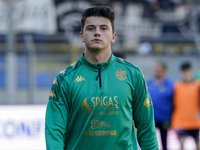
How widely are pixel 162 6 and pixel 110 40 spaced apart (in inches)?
530

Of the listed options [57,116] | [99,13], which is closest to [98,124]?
[57,116]

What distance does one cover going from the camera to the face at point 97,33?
Answer: 2.18 metres

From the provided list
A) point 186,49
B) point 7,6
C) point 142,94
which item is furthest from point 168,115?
point 7,6

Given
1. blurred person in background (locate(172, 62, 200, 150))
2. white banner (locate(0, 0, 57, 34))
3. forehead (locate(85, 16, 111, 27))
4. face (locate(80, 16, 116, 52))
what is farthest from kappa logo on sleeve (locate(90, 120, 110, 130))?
white banner (locate(0, 0, 57, 34))

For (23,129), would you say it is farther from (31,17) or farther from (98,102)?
(31,17)

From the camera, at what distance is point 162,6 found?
15.2 meters

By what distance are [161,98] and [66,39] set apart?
924 cm

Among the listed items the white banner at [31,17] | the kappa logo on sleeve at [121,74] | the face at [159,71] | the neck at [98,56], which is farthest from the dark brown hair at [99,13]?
the white banner at [31,17]

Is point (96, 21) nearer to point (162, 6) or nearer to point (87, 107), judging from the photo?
point (87, 107)

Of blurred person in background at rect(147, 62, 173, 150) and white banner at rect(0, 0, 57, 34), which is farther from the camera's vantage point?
white banner at rect(0, 0, 57, 34)

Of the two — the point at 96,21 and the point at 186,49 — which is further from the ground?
the point at 186,49

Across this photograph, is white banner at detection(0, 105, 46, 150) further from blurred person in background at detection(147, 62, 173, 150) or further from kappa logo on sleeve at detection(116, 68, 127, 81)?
kappa logo on sleeve at detection(116, 68, 127, 81)

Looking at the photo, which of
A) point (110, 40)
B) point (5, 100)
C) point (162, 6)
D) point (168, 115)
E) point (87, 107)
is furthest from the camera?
point (162, 6)

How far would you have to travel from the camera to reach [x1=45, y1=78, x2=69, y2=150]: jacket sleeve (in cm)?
210
